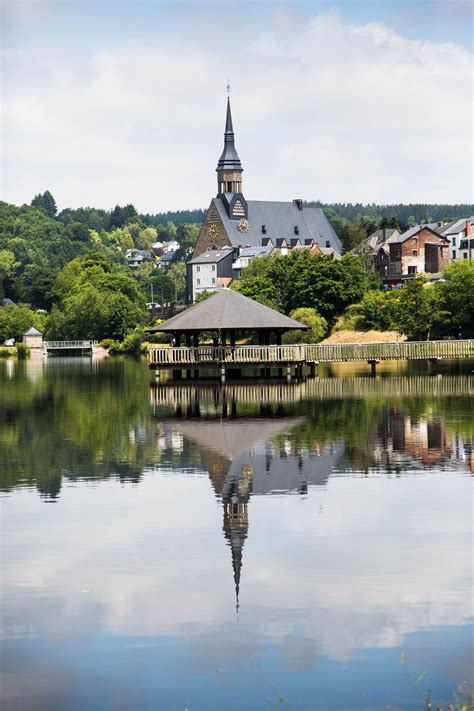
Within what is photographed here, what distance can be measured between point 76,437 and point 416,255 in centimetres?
10246

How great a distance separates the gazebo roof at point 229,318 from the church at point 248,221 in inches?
3767

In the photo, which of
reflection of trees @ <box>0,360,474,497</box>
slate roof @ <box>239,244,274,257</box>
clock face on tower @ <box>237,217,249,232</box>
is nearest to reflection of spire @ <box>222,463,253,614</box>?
reflection of trees @ <box>0,360,474,497</box>

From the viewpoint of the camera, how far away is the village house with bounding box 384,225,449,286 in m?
131

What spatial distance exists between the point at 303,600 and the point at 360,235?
494 ft

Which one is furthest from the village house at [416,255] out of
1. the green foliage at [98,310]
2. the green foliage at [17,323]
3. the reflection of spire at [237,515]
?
the reflection of spire at [237,515]

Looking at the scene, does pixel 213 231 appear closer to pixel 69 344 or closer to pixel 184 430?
pixel 69 344

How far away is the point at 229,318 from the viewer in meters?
58.3

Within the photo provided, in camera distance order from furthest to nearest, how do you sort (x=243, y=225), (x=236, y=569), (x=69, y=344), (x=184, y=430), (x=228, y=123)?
1. (x=228, y=123)
2. (x=243, y=225)
3. (x=69, y=344)
4. (x=184, y=430)
5. (x=236, y=569)

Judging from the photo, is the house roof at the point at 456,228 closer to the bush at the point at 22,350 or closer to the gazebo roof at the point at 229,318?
the bush at the point at 22,350

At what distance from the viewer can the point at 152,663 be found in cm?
1251

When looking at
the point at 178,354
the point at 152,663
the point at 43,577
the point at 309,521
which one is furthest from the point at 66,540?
the point at 178,354

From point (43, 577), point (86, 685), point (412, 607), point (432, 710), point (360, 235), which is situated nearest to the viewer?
point (432, 710)

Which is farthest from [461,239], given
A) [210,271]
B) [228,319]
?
[228,319]

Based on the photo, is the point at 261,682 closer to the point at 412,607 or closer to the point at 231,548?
the point at 412,607
